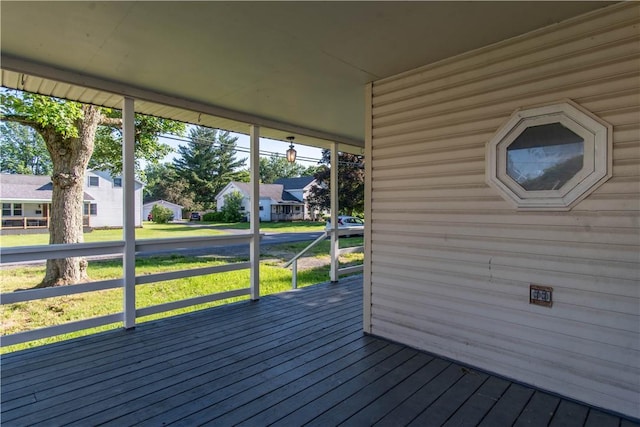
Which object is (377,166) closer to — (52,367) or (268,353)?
(268,353)

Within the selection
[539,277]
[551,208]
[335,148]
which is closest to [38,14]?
[551,208]

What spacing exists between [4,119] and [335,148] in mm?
5421

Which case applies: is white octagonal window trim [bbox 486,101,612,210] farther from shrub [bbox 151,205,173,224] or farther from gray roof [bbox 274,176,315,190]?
gray roof [bbox 274,176,315,190]

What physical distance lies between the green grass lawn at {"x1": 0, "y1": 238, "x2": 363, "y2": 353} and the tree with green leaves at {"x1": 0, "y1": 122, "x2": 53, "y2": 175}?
24.3ft

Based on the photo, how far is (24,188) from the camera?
581 inches

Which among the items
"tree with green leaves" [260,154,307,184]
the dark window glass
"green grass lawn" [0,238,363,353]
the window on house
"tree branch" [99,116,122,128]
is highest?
"tree with green leaves" [260,154,307,184]

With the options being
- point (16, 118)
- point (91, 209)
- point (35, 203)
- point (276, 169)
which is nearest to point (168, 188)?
point (91, 209)

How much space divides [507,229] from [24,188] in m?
19.2

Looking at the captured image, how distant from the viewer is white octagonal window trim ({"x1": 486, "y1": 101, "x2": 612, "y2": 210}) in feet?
6.49

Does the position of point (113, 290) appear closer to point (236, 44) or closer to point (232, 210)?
point (236, 44)

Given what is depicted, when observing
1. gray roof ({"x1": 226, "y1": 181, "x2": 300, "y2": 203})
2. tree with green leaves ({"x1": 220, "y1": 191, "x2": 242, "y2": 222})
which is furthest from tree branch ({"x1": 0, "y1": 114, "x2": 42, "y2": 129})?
gray roof ({"x1": 226, "y1": 181, "x2": 300, "y2": 203})

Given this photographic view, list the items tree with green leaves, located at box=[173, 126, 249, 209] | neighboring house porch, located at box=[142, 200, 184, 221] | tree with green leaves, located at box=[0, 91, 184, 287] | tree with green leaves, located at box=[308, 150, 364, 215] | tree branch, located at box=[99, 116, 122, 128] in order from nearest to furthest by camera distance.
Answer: tree with green leaves, located at box=[0, 91, 184, 287], tree branch, located at box=[99, 116, 122, 128], tree with green leaves, located at box=[308, 150, 364, 215], neighboring house porch, located at box=[142, 200, 184, 221], tree with green leaves, located at box=[173, 126, 249, 209]

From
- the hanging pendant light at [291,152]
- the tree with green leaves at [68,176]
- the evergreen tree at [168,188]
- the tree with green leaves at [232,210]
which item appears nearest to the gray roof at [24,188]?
the tree with green leaves at [232,210]

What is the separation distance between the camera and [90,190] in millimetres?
18047
